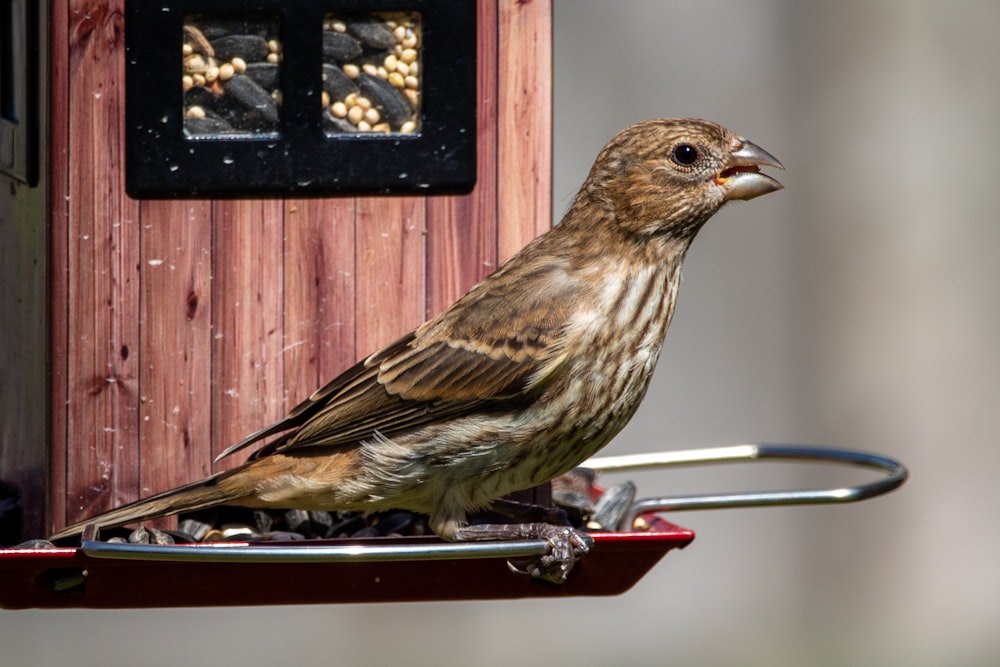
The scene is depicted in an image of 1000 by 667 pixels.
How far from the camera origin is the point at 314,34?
14.6ft

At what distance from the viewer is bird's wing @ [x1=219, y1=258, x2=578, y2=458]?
4195mm

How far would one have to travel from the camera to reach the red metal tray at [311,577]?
3781 mm

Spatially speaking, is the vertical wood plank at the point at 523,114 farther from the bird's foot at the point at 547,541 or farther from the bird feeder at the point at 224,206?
the bird's foot at the point at 547,541

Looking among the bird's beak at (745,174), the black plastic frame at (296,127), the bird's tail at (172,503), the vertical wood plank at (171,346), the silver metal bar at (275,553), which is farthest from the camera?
the vertical wood plank at (171,346)

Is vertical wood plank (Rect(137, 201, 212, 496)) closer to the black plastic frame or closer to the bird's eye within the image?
the black plastic frame

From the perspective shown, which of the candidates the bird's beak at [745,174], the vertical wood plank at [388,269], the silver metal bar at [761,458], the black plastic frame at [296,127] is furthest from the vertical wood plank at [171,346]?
the bird's beak at [745,174]

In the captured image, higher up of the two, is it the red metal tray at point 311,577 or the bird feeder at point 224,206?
the bird feeder at point 224,206

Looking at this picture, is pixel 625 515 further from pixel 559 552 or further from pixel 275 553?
pixel 275 553

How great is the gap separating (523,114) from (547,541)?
1.39 metres

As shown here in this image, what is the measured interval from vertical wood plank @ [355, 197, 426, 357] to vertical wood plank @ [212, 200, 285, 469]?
9.8 inches

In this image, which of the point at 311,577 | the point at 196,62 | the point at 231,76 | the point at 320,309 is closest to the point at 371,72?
the point at 231,76

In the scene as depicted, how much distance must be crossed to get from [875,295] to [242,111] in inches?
229

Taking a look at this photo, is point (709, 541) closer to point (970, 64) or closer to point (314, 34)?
point (970, 64)

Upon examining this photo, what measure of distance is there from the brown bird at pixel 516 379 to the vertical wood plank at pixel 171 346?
1.25 ft
